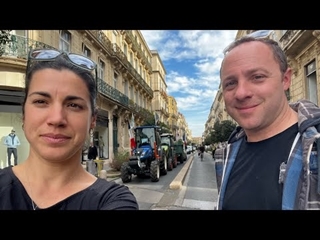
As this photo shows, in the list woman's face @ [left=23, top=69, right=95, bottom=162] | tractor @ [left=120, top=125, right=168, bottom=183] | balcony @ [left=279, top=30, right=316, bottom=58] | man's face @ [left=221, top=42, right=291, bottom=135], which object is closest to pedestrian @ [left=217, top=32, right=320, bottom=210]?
man's face @ [left=221, top=42, right=291, bottom=135]

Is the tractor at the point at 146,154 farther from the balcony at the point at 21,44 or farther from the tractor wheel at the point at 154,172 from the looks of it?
the balcony at the point at 21,44

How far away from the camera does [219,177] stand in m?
0.78

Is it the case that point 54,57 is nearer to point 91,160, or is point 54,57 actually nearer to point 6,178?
point 6,178

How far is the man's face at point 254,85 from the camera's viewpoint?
57 centimetres

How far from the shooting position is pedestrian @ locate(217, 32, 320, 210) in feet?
1.74

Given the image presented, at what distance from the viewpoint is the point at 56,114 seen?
1.61 ft

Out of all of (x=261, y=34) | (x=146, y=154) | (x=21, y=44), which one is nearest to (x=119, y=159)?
(x=146, y=154)

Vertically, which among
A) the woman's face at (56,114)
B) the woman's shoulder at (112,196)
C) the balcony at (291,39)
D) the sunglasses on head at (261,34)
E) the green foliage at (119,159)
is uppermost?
the balcony at (291,39)

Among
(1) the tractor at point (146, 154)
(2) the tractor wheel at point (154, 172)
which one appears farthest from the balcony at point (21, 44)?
(2) the tractor wheel at point (154, 172)

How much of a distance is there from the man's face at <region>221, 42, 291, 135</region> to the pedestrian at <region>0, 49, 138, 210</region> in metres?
0.35

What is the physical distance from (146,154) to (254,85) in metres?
4.19
